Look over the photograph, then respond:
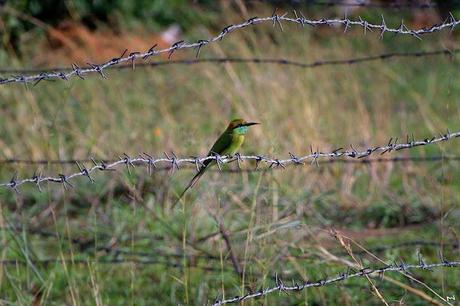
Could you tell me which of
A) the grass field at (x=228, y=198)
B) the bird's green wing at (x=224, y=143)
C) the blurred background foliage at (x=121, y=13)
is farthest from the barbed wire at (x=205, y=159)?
the blurred background foliage at (x=121, y=13)

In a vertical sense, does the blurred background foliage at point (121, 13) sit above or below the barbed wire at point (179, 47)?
above

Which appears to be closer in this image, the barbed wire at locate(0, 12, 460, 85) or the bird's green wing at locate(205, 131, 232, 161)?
the barbed wire at locate(0, 12, 460, 85)

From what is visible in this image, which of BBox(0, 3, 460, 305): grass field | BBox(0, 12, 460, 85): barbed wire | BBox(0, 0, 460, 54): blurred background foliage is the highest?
BBox(0, 0, 460, 54): blurred background foliage

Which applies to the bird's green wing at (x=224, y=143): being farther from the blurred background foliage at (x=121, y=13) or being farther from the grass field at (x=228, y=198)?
the blurred background foliage at (x=121, y=13)

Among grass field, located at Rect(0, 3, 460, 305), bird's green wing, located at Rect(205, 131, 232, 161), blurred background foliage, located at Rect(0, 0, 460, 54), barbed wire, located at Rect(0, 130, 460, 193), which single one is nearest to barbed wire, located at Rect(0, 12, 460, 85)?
barbed wire, located at Rect(0, 130, 460, 193)

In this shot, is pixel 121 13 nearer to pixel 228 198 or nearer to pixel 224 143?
pixel 228 198

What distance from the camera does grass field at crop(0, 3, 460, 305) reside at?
4.26 metres

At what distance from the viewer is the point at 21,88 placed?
24.2 ft

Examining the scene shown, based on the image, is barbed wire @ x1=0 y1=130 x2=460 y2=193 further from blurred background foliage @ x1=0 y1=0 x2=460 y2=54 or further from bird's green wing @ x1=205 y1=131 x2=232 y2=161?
blurred background foliage @ x1=0 y1=0 x2=460 y2=54

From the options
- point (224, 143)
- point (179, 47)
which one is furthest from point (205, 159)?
point (224, 143)

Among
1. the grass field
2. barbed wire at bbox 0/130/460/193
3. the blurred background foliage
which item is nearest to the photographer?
barbed wire at bbox 0/130/460/193

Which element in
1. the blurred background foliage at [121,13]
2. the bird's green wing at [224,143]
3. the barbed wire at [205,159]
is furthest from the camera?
A: the blurred background foliage at [121,13]

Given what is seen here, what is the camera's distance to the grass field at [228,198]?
426 cm

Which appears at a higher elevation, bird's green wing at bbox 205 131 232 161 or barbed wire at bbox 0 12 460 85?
barbed wire at bbox 0 12 460 85
